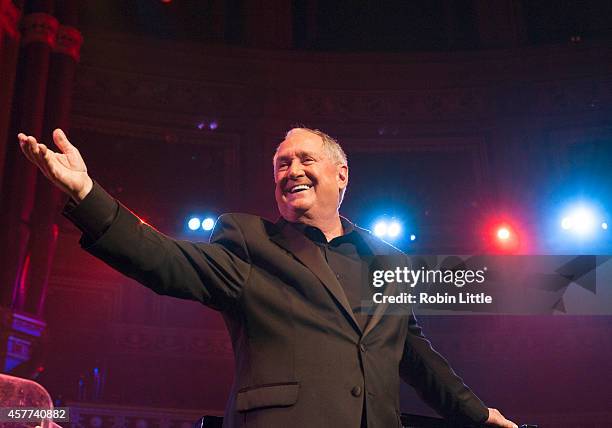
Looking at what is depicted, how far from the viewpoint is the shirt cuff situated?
160cm

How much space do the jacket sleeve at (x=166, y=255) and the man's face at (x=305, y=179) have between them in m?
0.22

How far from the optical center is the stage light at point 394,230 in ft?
28.0

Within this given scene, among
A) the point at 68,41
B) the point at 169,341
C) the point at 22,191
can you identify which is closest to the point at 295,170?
the point at 22,191

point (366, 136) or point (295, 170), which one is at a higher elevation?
point (366, 136)

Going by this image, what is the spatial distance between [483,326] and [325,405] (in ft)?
21.9

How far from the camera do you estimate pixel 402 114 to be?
912 cm

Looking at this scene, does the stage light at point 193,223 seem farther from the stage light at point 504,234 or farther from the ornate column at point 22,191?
the stage light at point 504,234

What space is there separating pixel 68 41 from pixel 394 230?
4.14 m

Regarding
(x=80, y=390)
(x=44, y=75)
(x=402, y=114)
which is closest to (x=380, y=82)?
(x=402, y=114)

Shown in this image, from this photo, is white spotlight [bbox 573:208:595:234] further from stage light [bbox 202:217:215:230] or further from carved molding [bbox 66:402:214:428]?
carved molding [bbox 66:402:214:428]

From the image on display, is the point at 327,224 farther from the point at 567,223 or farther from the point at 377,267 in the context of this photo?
the point at 567,223

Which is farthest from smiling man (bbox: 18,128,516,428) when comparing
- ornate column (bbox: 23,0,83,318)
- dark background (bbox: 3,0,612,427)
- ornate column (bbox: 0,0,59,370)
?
dark background (bbox: 3,0,612,427)

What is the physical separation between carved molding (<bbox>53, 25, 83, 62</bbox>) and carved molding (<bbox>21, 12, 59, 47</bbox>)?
0.25 m

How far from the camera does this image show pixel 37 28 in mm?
6711
